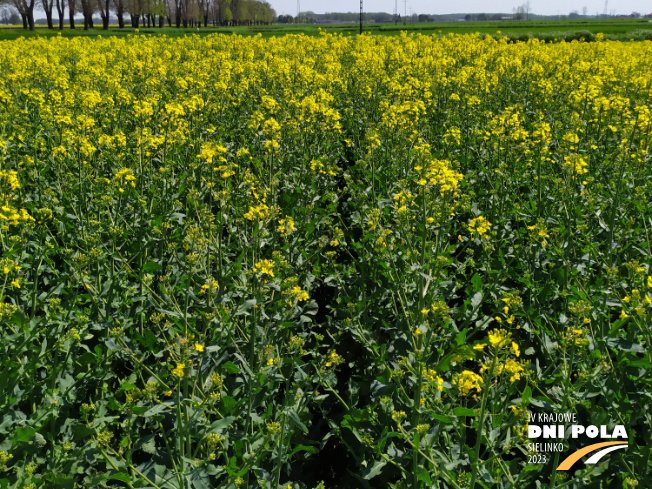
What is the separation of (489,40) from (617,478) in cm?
1530

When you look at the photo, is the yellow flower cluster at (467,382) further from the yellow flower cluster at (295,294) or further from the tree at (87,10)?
the tree at (87,10)

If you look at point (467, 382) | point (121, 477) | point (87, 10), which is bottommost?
point (121, 477)

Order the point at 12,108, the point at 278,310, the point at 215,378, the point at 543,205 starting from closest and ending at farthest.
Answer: the point at 215,378
the point at 278,310
the point at 543,205
the point at 12,108

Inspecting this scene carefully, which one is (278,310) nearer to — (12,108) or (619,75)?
(12,108)

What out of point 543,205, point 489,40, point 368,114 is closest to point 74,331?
point 543,205

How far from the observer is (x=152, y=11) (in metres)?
69.4

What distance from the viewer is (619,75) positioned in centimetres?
1034

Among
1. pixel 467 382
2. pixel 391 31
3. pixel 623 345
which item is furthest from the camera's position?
pixel 391 31

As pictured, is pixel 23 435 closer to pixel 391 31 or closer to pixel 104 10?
pixel 391 31

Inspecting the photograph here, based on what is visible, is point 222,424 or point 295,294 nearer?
point 222,424

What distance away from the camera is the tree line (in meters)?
60.2

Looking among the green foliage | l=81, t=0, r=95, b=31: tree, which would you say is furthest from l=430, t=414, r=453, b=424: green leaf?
l=81, t=0, r=95, b=31: tree

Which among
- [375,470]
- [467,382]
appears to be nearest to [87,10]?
[375,470]

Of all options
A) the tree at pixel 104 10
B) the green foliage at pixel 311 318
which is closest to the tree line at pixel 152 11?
the tree at pixel 104 10
